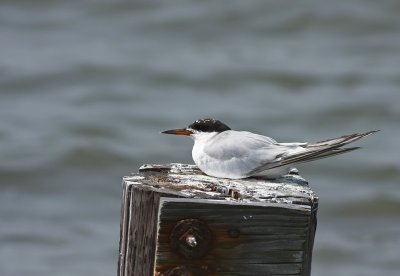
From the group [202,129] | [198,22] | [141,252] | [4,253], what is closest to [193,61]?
[198,22]

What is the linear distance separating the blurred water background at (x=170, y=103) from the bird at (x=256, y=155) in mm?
3433

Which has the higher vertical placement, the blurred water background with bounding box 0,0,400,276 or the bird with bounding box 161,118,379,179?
the blurred water background with bounding box 0,0,400,276

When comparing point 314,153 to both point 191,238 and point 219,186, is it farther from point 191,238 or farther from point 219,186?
point 191,238

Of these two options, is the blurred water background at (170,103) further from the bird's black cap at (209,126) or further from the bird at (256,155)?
the bird at (256,155)

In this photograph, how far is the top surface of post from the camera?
3.82m

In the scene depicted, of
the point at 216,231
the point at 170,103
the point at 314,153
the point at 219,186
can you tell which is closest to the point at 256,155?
the point at 314,153

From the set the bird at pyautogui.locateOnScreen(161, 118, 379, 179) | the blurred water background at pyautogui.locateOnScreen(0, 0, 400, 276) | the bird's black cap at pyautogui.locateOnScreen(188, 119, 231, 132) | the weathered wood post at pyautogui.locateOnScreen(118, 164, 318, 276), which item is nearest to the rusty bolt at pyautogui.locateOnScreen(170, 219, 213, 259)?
the weathered wood post at pyautogui.locateOnScreen(118, 164, 318, 276)

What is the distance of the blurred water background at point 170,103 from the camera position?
865 centimetres

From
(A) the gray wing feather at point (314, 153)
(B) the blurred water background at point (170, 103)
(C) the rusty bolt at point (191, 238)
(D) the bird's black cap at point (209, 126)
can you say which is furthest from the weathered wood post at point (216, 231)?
(B) the blurred water background at point (170, 103)

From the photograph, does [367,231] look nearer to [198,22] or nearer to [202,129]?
[202,129]

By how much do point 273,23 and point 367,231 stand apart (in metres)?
5.68

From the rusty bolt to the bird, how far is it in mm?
768

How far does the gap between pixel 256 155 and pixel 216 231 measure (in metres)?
0.90

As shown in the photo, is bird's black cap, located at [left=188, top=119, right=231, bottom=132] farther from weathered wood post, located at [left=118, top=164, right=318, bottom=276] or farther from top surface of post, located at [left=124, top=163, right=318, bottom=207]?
weathered wood post, located at [left=118, top=164, right=318, bottom=276]
